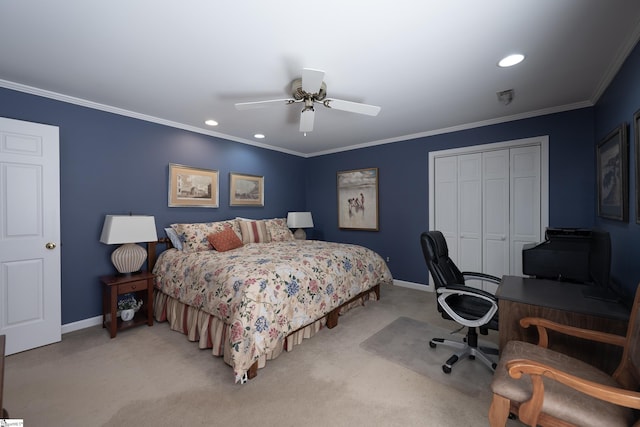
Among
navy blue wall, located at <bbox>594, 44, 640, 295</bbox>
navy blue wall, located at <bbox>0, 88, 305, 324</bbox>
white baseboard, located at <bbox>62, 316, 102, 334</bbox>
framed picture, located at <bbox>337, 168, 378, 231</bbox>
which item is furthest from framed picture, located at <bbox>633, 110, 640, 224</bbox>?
white baseboard, located at <bbox>62, 316, 102, 334</bbox>

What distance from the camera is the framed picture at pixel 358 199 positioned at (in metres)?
4.79

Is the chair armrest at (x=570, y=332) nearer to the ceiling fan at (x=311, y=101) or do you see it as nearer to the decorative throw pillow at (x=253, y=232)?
the ceiling fan at (x=311, y=101)

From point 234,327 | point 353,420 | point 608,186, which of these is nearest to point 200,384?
point 234,327

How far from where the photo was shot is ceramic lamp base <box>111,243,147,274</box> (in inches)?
116

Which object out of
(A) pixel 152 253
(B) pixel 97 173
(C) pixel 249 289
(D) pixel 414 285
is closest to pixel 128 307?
(A) pixel 152 253

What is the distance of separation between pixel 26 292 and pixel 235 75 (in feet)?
9.16

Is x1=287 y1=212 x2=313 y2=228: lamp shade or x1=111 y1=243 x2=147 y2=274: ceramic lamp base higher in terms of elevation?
x1=287 y1=212 x2=313 y2=228: lamp shade

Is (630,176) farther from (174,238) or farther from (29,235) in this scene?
(29,235)

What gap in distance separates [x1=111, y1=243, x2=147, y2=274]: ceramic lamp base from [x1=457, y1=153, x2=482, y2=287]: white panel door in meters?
4.22

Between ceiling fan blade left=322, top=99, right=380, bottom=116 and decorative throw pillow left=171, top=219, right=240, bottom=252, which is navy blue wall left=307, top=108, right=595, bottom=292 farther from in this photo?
decorative throw pillow left=171, top=219, right=240, bottom=252

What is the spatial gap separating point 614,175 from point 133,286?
15.0 ft

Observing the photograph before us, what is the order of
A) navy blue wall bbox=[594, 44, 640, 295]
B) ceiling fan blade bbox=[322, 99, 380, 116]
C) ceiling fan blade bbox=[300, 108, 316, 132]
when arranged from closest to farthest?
navy blue wall bbox=[594, 44, 640, 295], ceiling fan blade bbox=[322, 99, 380, 116], ceiling fan blade bbox=[300, 108, 316, 132]

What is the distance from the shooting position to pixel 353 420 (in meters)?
1.66

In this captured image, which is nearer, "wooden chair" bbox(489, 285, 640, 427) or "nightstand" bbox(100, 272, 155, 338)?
"wooden chair" bbox(489, 285, 640, 427)
